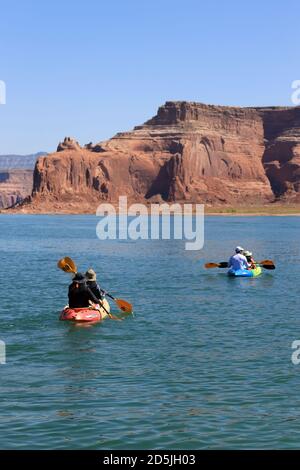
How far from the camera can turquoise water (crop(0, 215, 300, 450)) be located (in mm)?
13648

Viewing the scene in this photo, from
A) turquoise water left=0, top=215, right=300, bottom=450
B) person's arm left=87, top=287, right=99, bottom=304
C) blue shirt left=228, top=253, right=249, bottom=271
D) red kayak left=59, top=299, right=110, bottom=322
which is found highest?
blue shirt left=228, top=253, right=249, bottom=271

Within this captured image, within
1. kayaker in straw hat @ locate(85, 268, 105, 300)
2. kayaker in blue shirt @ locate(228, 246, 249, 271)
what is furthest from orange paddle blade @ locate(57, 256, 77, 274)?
kayaker in blue shirt @ locate(228, 246, 249, 271)

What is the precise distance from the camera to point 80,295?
24.9 metres

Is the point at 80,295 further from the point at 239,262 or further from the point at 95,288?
the point at 239,262

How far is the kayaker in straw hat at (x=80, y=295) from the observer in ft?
80.4

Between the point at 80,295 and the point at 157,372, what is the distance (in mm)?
7333

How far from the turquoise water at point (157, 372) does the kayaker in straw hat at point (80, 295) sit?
88 centimetres

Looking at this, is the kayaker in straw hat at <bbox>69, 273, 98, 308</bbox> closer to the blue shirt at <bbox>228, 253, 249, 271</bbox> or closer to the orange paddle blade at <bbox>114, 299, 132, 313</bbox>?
the orange paddle blade at <bbox>114, 299, 132, 313</bbox>

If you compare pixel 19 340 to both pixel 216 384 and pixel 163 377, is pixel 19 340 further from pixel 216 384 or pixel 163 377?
pixel 216 384

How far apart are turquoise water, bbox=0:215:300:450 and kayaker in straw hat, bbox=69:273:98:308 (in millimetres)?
881

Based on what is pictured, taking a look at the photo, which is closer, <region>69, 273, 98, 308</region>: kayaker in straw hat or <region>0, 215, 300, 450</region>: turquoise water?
<region>0, 215, 300, 450</region>: turquoise water

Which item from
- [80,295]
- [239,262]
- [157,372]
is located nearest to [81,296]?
[80,295]

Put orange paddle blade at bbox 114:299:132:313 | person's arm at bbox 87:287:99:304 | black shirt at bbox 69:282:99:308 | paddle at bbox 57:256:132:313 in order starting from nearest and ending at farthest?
black shirt at bbox 69:282:99:308
person's arm at bbox 87:287:99:304
orange paddle blade at bbox 114:299:132:313
paddle at bbox 57:256:132:313
